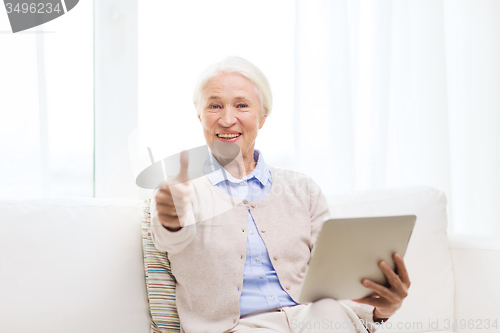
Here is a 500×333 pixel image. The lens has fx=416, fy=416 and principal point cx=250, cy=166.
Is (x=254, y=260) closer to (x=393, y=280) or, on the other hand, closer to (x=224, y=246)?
(x=224, y=246)

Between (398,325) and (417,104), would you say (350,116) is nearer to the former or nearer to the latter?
(417,104)

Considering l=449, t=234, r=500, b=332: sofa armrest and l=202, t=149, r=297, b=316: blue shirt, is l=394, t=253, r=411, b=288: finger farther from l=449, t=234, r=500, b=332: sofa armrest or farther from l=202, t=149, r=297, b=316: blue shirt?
l=449, t=234, r=500, b=332: sofa armrest

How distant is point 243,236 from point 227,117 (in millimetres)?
387

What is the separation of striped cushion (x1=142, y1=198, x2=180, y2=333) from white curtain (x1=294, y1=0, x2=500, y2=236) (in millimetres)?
828

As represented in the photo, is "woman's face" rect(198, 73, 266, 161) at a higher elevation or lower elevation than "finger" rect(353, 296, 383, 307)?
higher

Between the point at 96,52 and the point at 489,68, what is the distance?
2.01 metres

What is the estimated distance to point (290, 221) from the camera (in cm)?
128

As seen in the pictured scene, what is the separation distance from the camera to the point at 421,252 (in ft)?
4.93

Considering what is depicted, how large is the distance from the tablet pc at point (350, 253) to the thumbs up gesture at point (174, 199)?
317 mm

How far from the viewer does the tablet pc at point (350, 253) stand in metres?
0.88

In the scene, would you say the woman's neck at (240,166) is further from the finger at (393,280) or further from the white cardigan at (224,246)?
the finger at (393,280)

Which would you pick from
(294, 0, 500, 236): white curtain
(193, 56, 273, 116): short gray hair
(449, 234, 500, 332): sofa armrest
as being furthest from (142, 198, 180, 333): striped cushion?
(449, 234, 500, 332): sofa armrest

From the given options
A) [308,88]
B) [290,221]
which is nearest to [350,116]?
[308,88]

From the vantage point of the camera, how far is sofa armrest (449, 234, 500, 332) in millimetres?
1387
